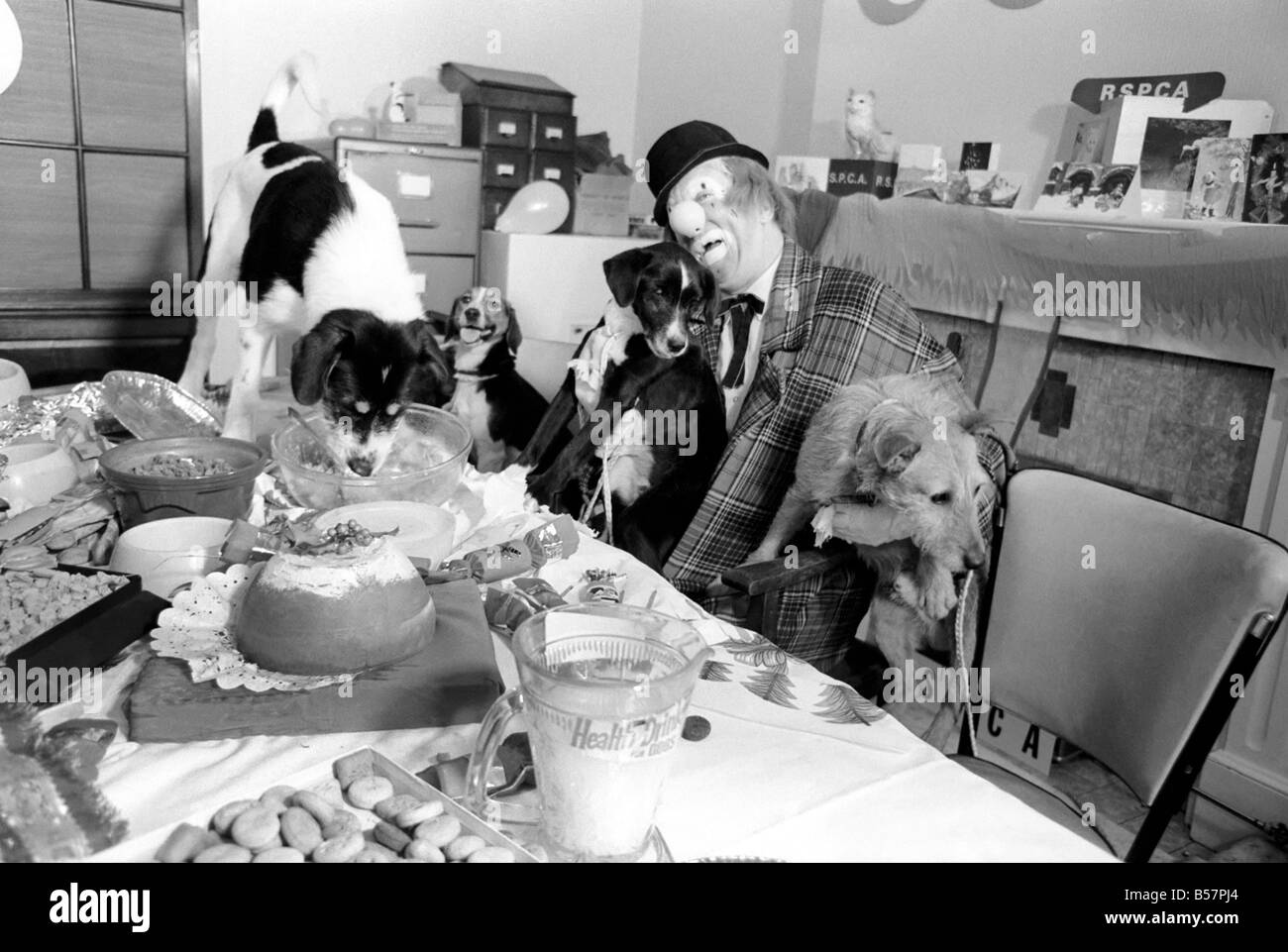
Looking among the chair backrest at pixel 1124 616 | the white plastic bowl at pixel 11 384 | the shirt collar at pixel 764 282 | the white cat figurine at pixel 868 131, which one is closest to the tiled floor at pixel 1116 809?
the chair backrest at pixel 1124 616

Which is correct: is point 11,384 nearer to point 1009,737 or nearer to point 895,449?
point 895,449

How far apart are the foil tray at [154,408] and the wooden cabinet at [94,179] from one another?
1746 mm

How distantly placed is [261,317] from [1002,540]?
1674 mm

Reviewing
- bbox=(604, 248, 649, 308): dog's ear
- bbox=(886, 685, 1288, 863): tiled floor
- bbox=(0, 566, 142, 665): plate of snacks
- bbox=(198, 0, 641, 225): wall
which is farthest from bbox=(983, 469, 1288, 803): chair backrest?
bbox=(198, 0, 641, 225): wall

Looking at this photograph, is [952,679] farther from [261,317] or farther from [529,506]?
[261,317]

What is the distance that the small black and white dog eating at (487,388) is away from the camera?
7.95 feet

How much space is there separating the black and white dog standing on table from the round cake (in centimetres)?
77

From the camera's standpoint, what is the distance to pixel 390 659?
2.93 ft

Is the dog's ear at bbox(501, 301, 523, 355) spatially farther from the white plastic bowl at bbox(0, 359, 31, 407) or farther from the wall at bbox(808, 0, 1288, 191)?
the wall at bbox(808, 0, 1288, 191)

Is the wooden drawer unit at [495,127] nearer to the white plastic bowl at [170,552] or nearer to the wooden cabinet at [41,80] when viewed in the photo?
the wooden cabinet at [41,80]

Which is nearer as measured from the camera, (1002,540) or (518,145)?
(1002,540)

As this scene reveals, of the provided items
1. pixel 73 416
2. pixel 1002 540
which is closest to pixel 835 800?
pixel 1002 540

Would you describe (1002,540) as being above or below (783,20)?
below

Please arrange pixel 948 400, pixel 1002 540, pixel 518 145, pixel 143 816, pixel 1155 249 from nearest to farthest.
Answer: pixel 143 816 → pixel 1002 540 → pixel 948 400 → pixel 1155 249 → pixel 518 145
